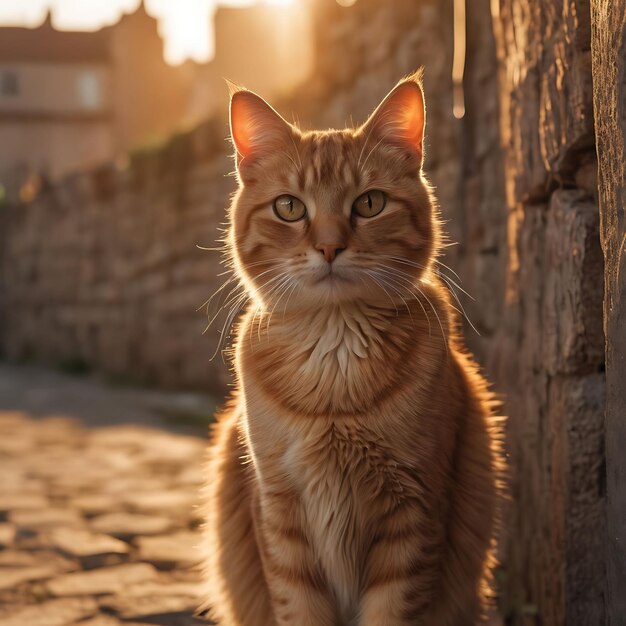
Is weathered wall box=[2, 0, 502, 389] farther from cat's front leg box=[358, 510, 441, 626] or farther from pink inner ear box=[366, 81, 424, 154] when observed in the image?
cat's front leg box=[358, 510, 441, 626]

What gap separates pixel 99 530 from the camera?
342 cm

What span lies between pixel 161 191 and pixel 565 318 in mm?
6563

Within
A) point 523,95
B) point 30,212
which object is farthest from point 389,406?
point 30,212

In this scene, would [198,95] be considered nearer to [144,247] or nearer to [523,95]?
[144,247]

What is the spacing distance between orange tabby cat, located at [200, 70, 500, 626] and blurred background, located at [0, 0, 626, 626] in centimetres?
25

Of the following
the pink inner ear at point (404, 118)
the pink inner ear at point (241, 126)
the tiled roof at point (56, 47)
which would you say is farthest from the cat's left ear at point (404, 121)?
the tiled roof at point (56, 47)

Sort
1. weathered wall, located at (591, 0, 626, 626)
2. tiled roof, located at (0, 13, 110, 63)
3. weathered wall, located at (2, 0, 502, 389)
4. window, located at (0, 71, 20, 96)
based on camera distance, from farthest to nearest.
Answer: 1. window, located at (0, 71, 20, 96)
2. tiled roof, located at (0, 13, 110, 63)
3. weathered wall, located at (2, 0, 502, 389)
4. weathered wall, located at (591, 0, 626, 626)

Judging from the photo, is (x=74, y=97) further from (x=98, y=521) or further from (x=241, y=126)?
(x=241, y=126)

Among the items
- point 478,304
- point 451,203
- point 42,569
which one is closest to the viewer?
point 42,569

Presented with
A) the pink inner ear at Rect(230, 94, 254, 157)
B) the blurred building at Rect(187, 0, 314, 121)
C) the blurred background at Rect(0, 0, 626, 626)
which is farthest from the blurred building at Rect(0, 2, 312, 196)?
the pink inner ear at Rect(230, 94, 254, 157)

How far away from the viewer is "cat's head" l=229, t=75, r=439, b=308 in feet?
6.62

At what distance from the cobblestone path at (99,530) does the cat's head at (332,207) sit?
1.21 metres

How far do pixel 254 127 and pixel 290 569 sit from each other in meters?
1.21

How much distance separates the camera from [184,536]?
3404 millimetres
